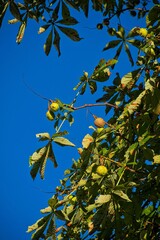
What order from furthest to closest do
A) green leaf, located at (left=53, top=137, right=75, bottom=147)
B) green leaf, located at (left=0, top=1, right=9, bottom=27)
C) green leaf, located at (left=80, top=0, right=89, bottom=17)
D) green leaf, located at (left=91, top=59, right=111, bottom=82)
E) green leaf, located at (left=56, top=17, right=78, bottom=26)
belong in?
green leaf, located at (left=80, top=0, right=89, bottom=17) < green leaf, located at (left=56, top=17, right=78, bottom=26) < green leaf, located at (left=0, top=1, right=9, bottom=27) < green leaf, located at (left=91, top=59, right=111, bottom=82) < green leaf, located at (left=53, top=137, right=75, bottom=147)

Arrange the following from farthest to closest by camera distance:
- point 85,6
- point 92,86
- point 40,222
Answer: point 85,6
point 92,86
point 40,222

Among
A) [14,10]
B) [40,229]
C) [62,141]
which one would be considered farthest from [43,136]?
[14,10]

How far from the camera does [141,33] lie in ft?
6.94

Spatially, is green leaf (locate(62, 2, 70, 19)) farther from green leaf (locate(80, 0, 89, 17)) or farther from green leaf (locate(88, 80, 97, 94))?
green leaf (locate(88, 80, 97, 94))

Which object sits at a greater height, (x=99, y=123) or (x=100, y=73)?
(x=100, y=73)

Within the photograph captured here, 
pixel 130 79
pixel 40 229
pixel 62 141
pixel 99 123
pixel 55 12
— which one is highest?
pixel 55 12

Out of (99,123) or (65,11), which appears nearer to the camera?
(99,123)

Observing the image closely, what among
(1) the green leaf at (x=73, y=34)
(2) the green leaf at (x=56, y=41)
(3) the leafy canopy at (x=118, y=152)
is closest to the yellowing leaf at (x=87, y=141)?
(3) the leafy canopy at (x=118, y=152)

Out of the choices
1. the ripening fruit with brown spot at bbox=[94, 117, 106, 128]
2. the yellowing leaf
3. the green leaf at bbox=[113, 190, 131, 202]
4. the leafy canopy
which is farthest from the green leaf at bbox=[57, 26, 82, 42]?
the green leaf at bbox=[113, 190, 131, 202]

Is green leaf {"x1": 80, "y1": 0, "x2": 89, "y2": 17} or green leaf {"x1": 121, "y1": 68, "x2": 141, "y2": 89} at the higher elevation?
green leaf {"x1": 80, "y1": 0, "x2": 89, "y2": 17}

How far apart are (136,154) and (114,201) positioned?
29cm

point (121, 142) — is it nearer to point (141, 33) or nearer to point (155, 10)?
point (141, 33)

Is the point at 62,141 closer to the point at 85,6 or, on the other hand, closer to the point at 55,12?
the point at 55,12

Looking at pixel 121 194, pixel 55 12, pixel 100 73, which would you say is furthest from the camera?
pixel 55 12
